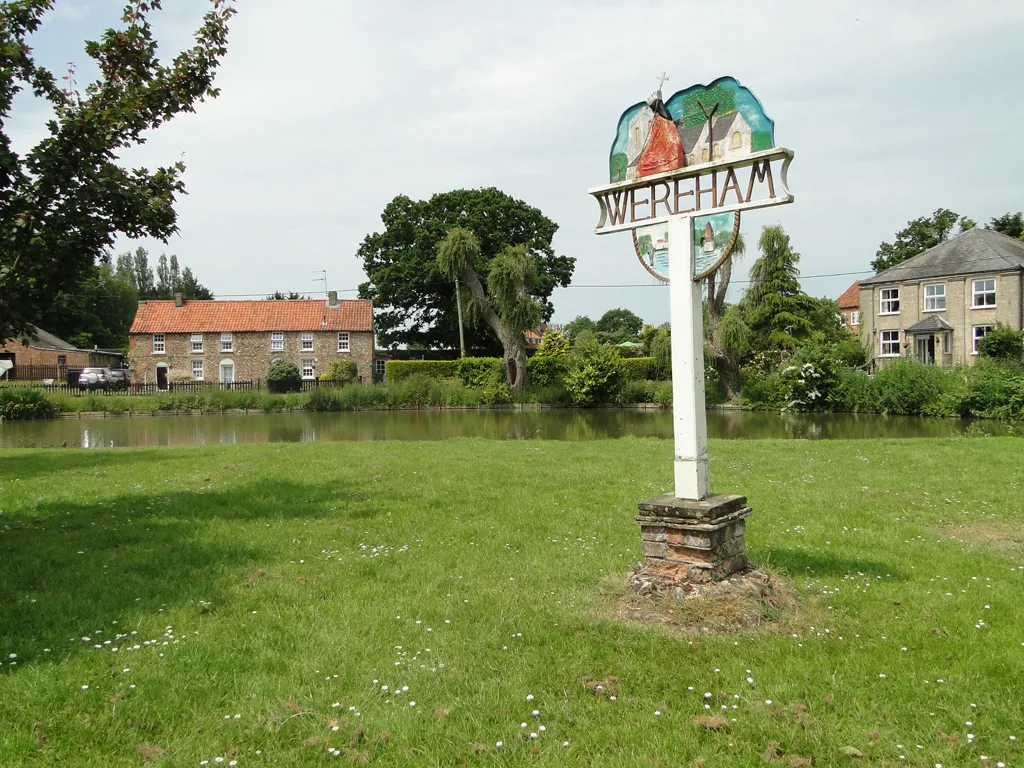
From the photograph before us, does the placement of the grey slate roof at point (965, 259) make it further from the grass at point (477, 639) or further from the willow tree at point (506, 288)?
the grass at point (477, 639)

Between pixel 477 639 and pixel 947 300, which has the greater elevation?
pixel 947 300

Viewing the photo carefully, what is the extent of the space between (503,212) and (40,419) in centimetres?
3072

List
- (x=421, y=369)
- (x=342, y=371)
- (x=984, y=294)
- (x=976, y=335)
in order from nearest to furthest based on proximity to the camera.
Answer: (x=984, y=294), (x=976, y=335), (x=421, y=369), (x=342, y=371)

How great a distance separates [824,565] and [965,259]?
44.6 m

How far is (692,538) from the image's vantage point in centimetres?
555

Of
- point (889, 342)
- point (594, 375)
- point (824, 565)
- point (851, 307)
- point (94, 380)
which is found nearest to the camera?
point (824, 565)

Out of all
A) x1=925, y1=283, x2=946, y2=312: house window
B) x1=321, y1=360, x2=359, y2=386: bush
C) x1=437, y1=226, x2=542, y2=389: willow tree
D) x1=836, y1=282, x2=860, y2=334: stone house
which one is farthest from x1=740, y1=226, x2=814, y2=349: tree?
x1=836, y1=282, x2=860, y2=334: stone house

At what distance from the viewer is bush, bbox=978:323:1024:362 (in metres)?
35.4

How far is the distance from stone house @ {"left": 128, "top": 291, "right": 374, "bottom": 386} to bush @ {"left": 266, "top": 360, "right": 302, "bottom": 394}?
5.23 meters

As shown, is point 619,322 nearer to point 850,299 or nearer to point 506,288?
point 850,299

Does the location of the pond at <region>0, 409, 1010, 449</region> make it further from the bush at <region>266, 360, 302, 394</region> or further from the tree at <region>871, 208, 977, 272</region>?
the tree at <region>871, 208, 977, 272</region>

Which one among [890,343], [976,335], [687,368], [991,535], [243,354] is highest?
[243,354]

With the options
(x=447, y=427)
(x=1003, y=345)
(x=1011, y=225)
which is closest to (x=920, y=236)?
(x=1011, y=225)

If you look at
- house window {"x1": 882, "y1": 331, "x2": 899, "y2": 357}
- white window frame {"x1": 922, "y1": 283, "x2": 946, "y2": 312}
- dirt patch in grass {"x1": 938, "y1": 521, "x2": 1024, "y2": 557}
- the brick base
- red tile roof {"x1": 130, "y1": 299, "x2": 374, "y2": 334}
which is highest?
red tile roof {"x1": 130, "y1": 299, "x2": 374, "y2": 334}
